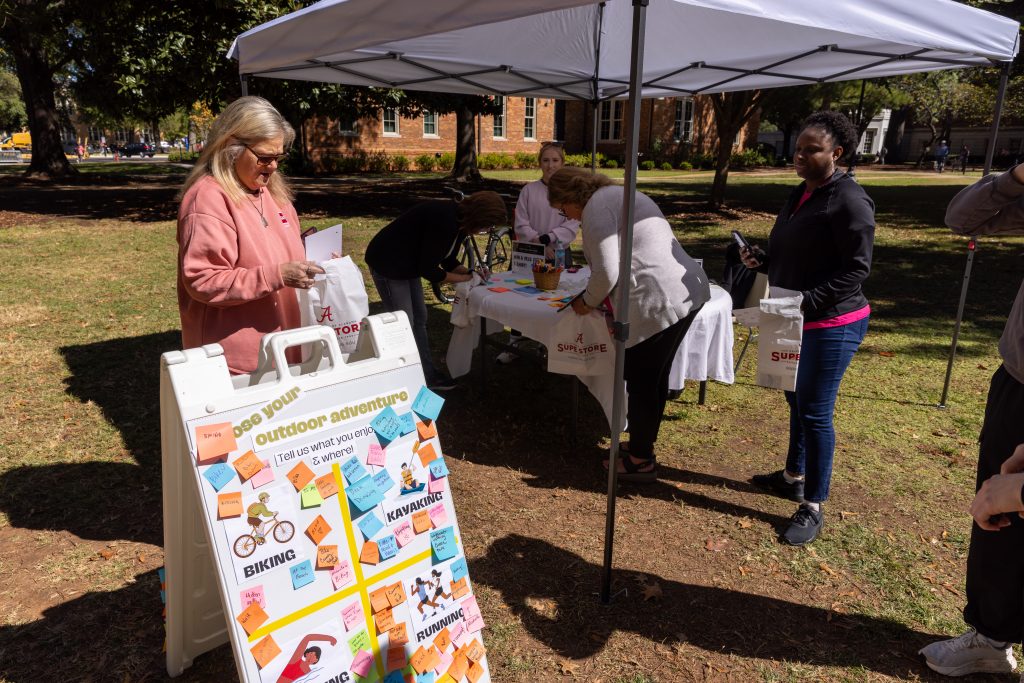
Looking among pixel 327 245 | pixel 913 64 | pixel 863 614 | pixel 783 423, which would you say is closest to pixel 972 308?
pixel 913 64

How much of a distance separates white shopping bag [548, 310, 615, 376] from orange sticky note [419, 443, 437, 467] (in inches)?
67.4

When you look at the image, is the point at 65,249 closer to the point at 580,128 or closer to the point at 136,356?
the point at 136,356

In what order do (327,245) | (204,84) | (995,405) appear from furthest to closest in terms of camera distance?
(204,84) → (327,245) → (995,405)

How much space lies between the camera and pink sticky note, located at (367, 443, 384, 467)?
6.56ft

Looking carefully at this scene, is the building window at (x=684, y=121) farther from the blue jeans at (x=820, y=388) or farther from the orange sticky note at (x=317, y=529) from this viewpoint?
the orange sticky note at (x=317, y=529)

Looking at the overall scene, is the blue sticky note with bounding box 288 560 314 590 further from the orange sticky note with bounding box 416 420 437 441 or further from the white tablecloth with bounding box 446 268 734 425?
the white tablecloth with bounding box 446 268 734 425

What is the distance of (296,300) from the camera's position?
2.66 meters

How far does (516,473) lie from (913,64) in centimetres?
423

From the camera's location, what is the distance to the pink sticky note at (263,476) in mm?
1787

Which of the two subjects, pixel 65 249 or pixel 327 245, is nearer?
pixel 327 245

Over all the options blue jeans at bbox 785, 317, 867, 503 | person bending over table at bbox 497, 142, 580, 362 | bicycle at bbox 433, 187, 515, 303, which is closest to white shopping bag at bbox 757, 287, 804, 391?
blue jeans at bbox 785, 317, 867, 503

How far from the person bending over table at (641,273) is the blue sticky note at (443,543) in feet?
5.10

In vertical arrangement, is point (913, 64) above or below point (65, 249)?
above

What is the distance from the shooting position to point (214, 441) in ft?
5.67
